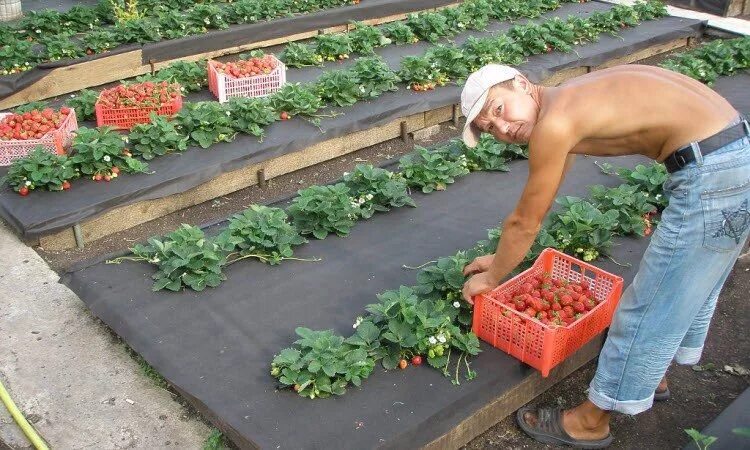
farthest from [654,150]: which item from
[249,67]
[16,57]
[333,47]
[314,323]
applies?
[16,57]

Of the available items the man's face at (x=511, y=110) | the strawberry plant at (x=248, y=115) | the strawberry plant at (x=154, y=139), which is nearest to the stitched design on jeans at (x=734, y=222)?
the man's face at (x=511, y=110)

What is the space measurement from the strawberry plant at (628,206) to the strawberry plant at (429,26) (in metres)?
4.24

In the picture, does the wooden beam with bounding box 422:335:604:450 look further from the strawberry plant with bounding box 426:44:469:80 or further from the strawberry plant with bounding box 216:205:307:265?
the strawberry plant with bounding box 426:44:469:80

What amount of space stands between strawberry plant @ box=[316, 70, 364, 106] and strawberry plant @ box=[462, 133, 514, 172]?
1416mm

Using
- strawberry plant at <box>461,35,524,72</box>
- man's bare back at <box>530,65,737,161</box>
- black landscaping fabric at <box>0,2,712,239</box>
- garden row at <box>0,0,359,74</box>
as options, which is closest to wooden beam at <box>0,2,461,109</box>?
garden row at <box>0,0,359,74</box>

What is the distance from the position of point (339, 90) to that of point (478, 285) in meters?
3.66

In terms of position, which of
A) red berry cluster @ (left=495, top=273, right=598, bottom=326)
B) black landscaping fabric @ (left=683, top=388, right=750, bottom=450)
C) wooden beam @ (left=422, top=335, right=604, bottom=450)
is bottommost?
wooden beam @ (left=422, top=335, right=604, bottom=450)

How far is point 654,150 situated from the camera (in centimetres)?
279

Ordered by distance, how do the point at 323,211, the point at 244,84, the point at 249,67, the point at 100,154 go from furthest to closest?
the point at 249,67 < the point at 244,84 < the point at 100,154 < the point at 323,211

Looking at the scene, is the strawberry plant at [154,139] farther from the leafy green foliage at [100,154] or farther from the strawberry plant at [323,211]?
the strawberry plant at [323,211]

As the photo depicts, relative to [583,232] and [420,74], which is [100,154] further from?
[583,232]

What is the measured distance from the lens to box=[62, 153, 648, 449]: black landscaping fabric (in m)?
3.10

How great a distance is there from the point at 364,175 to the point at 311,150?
1.28 meters

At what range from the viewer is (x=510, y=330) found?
3373 mm
